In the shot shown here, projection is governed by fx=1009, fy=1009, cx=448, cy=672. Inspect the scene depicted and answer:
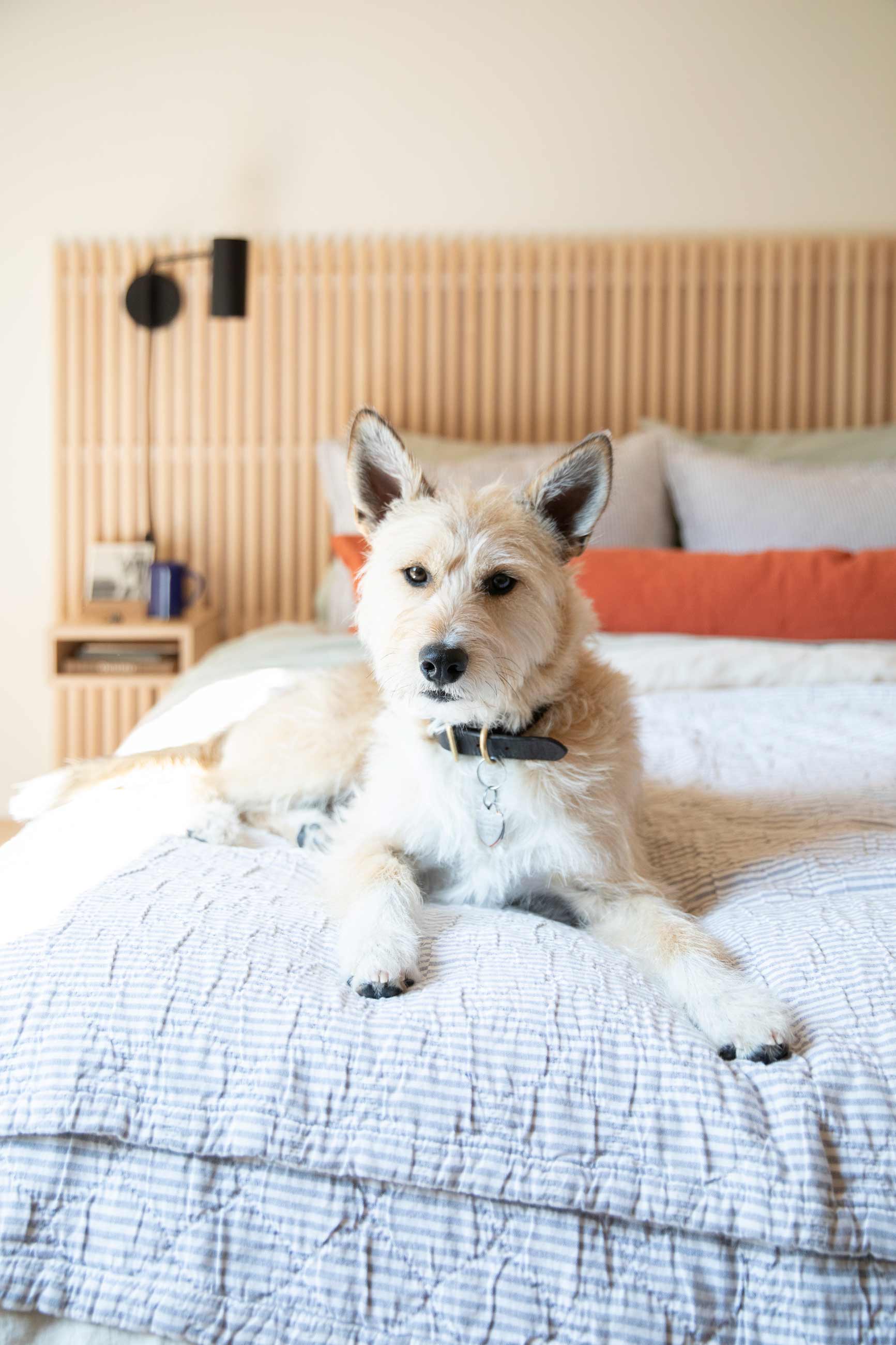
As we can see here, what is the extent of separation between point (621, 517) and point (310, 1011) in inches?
98.0

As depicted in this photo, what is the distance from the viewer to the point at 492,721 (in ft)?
4.49

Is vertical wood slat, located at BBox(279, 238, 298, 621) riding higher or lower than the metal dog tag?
higher

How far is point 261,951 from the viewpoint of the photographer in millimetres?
1086

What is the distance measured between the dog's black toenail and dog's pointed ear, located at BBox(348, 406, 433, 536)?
0.91 m

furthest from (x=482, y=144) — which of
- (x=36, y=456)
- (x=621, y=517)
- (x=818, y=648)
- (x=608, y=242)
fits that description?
(x=818, y=648)

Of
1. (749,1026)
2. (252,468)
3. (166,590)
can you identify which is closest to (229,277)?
(252,468)

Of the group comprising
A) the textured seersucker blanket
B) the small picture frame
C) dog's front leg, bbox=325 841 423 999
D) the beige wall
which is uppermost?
the beige wall

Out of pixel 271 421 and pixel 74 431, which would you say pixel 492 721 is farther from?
pixel 74 431

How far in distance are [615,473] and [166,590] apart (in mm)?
1643

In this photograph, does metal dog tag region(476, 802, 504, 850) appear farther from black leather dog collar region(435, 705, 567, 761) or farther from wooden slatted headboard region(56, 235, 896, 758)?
wooden slatted headboard region(56, 235, 896, 758)

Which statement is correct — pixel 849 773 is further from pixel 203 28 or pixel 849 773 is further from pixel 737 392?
pixel 203 28

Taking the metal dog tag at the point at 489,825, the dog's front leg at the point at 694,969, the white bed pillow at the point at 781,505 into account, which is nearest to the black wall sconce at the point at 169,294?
the white bed pillow at the point at 781,505

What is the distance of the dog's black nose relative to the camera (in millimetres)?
1283

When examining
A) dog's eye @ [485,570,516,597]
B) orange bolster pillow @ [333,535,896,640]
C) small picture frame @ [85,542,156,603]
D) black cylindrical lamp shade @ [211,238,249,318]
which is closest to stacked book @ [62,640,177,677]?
small picture frame @ [85,542,156,603]
